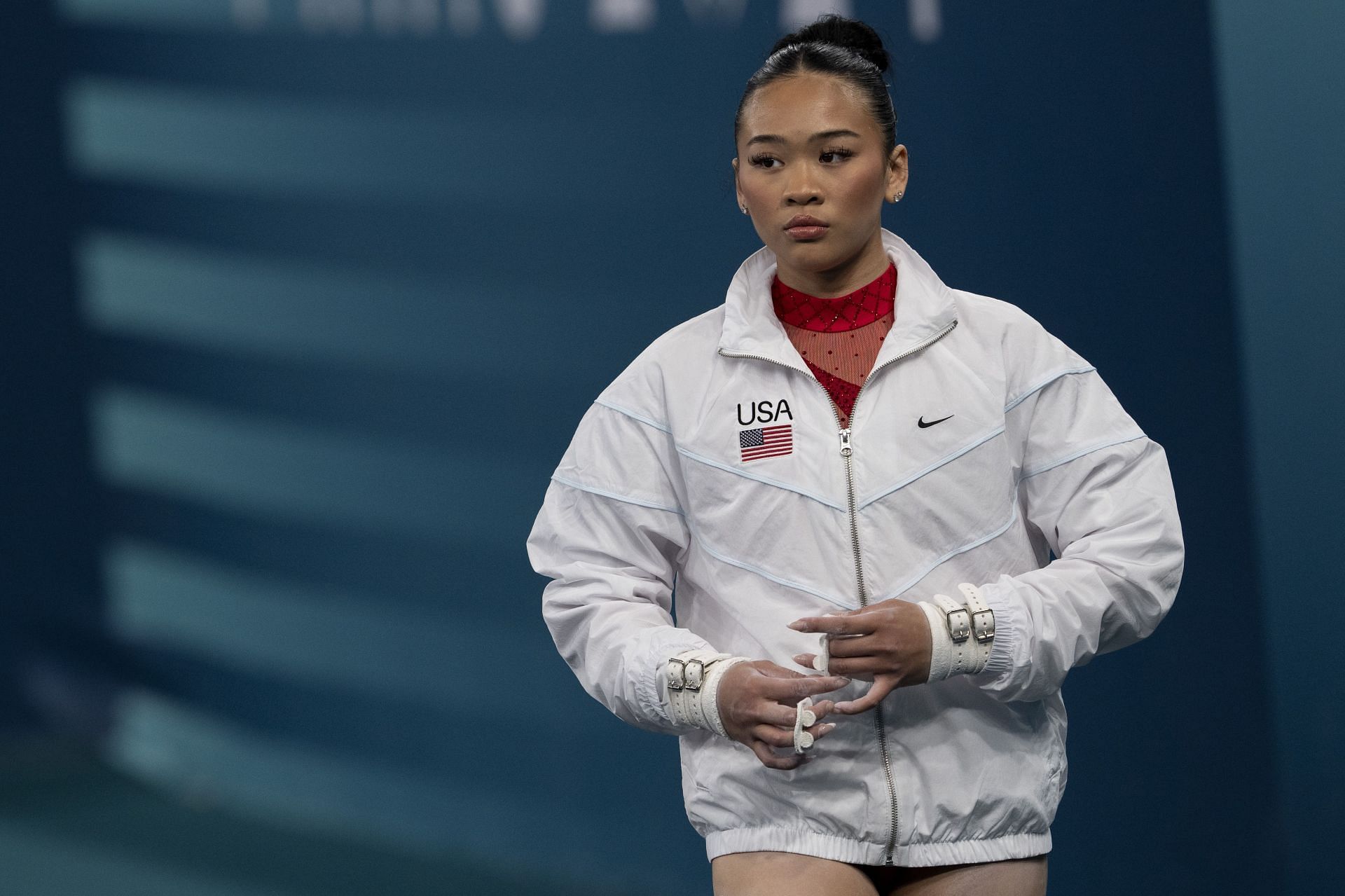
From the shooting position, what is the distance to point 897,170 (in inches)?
70.1

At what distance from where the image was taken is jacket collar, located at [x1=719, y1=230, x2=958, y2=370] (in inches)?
66.0

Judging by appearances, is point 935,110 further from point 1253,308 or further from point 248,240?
point 248,240

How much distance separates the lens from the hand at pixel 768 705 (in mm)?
1481

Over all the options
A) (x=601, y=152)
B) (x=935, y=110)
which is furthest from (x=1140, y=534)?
(x=601, y=152)

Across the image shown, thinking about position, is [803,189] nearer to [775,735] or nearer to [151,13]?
[775,735]

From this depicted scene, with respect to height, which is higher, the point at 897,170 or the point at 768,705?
the point at 897,170

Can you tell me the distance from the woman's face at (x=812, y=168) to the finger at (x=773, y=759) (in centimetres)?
54

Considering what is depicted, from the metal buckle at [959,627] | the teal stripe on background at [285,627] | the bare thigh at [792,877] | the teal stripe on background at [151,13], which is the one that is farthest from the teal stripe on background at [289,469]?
the metal buckle at [959,627]

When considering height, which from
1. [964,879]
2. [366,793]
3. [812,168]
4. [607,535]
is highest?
[812,168]

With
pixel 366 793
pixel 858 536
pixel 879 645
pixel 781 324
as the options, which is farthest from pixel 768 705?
pixel 366 793

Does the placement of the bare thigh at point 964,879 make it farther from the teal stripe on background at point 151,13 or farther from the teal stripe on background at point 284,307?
the teal stripe on background at point 151,13

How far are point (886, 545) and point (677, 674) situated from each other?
261mm

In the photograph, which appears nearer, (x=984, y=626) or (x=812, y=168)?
(x=984, y=626)

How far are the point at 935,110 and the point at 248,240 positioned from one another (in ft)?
6.10
